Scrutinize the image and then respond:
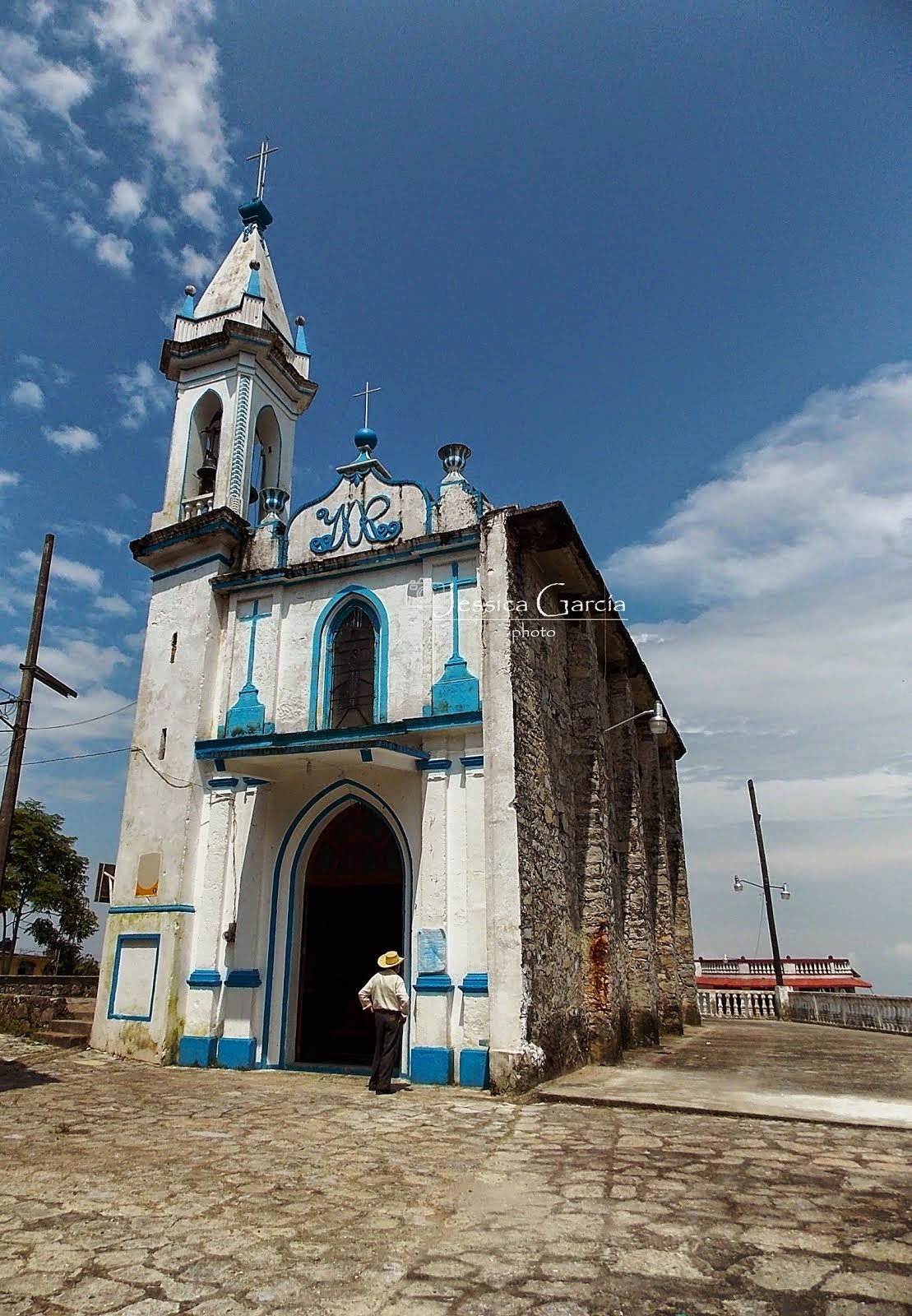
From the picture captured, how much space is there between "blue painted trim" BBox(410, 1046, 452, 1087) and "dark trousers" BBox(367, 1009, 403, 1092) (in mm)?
271

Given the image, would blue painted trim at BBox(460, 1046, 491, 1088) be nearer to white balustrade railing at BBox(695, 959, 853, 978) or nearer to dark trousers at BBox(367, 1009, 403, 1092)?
dark trousers at BBox(367, 1009, 403, 1092)

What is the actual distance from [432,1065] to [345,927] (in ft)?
10.0

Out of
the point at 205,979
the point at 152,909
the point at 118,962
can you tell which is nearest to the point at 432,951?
the point at 205,979

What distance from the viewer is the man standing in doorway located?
9.31 meters

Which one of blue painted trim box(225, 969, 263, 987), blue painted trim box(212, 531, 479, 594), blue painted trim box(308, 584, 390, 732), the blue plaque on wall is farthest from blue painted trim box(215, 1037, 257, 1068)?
blue painted trim box(212, 531, 479, 594)

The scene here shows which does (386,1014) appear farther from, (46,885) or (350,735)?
(46,885)

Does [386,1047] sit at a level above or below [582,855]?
below

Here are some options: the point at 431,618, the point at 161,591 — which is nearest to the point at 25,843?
the point at 161,591

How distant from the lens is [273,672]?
1261 cm

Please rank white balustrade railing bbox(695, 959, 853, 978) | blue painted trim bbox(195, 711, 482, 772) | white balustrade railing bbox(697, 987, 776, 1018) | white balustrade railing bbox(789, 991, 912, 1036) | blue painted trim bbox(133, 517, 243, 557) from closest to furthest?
blue painted trim bbox(195, 711, 482, 772), blue painted trim bbox(133, 517, 243, 557), white balustrade railing bbox(789, 991, 912, 1036), white balustrade railing bbox(697, 987, 776, 1018), white balustrade railing bbox(695, 959, 853, 978)

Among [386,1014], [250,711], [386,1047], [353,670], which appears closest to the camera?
[386,1047]

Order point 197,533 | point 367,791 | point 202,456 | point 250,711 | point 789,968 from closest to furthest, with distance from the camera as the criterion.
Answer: point 367,791, point 250,711, point 197,533, point 202,456, point 789,968

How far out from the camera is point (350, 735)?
10906 millimetres

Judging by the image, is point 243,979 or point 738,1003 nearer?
point 243,979
